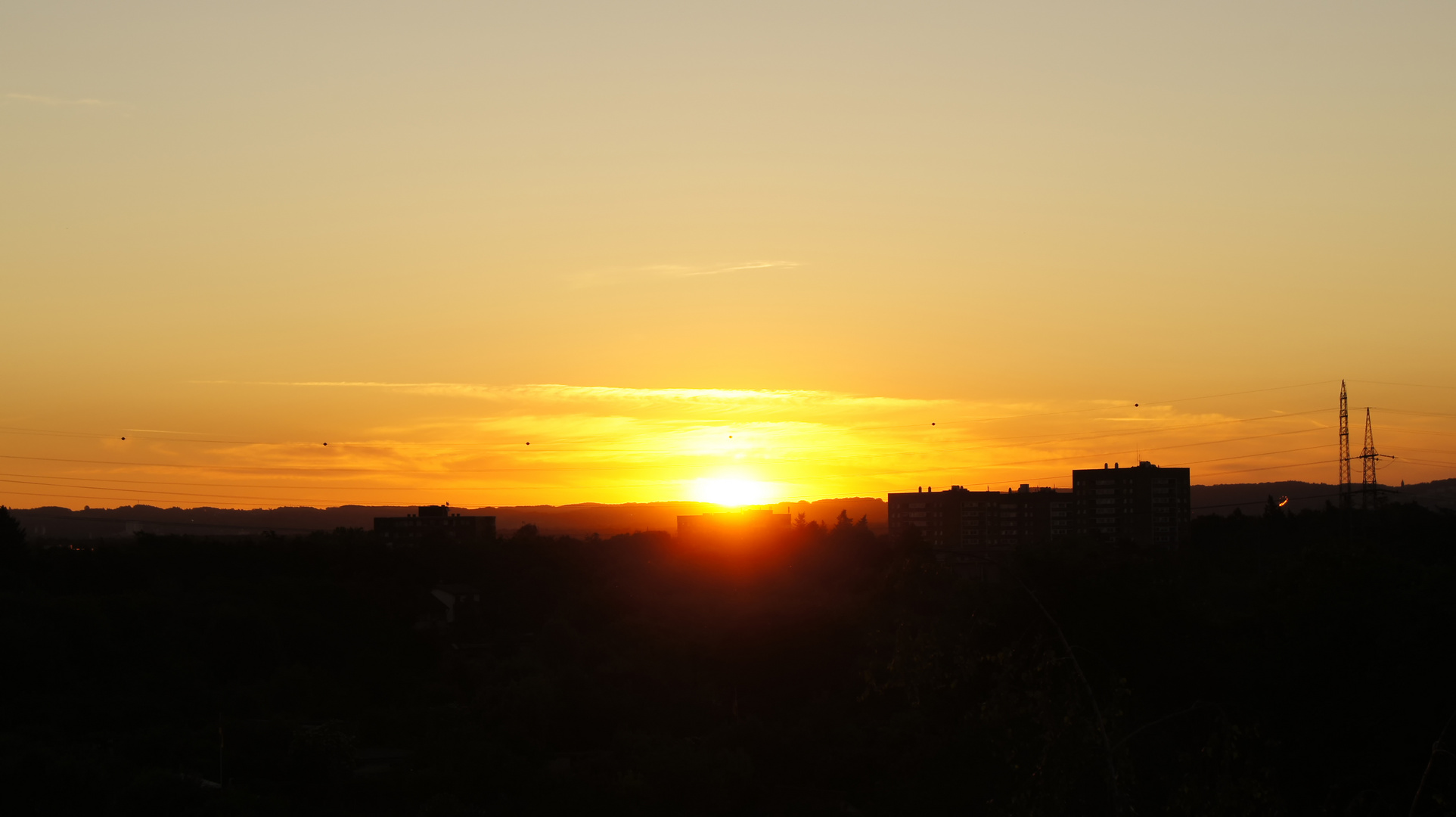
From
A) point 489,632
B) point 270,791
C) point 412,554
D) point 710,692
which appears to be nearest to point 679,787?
point 270,791

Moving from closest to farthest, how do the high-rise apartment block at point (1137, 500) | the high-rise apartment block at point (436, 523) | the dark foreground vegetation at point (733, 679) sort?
1. the dark foreground vegetation at point (733, 679)
2. the high-rise apartment block at point (436, 523)
3. the high-rise apartment block at point (1137, 500)

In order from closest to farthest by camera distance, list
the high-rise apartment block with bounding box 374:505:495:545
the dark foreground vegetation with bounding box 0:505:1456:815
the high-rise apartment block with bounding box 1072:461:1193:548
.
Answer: the dark foreground vegetation with bounding box 0:505:1456:815 < the high-rise apartment block with bounding box 374:505:495:545 < the high-rise apartment block with bounding box 1072:461:1193:548

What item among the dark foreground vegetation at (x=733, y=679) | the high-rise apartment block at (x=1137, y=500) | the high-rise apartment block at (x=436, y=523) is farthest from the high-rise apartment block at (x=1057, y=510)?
the high-rise apartment block at (x=436, y=523)

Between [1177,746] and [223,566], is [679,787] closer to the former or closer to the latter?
[1177,746]

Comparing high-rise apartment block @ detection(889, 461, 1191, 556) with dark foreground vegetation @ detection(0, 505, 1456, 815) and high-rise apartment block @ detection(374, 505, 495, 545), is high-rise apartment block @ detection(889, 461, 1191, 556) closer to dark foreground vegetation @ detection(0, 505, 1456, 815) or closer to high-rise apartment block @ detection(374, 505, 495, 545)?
dark foreground vegetation @ detection(0, 505, 1456, 815)

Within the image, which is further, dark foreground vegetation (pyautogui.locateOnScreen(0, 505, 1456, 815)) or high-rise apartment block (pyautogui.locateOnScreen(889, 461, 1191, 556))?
high-rise apartment block (pyautogui.locateOnScreen(889, 461, 1191, 556))

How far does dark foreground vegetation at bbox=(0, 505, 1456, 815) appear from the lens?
35.3 ft

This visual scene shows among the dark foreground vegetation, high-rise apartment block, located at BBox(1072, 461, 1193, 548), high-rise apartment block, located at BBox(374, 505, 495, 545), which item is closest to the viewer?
the dark foreground vegetation

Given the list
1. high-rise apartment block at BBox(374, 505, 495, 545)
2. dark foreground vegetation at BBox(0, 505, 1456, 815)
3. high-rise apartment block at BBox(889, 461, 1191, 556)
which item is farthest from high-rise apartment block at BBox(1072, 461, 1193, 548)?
high-rise apartment block at BBox(374, 505, 495, 545)

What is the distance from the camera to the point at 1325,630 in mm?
17109

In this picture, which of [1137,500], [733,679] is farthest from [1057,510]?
[733,679]

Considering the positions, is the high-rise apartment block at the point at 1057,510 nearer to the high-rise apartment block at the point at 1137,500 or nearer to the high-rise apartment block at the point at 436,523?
the high-rise apartment block at the point at 1137,500

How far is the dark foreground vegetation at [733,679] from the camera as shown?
10773 mm

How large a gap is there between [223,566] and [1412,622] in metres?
64.5
